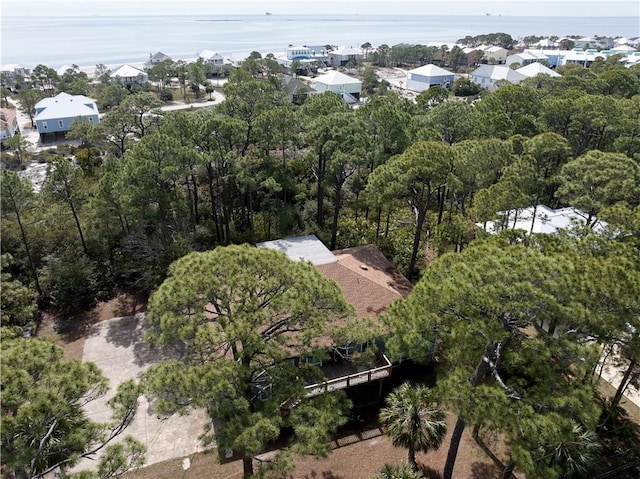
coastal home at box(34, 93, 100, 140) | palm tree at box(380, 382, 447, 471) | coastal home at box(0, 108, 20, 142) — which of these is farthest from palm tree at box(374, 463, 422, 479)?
coastal home at box(0, 108, 20, 142)

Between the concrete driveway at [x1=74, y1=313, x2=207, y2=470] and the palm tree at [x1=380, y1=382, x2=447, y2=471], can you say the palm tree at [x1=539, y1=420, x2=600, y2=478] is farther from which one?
the concrete driveway at [x1=74, y1=313, x2=207, y2=470]

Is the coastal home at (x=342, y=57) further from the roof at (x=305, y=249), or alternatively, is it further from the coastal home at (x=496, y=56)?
the roof at (x=305, y=249)

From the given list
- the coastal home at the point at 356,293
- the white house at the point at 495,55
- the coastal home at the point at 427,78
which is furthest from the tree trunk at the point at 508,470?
the white house at the point at 495,55

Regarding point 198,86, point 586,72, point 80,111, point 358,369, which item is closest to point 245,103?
point 358,369

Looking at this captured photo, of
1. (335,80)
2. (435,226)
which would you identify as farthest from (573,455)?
(335,80)

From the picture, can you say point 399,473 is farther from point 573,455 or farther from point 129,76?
point 129,76

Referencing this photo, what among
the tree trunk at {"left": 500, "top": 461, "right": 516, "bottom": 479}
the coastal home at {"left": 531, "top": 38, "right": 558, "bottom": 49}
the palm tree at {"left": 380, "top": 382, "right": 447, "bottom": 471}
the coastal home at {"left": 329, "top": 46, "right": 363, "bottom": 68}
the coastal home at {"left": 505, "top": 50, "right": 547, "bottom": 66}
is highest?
the coastal home at {"left": 531, "top": 38, "right": 558, "bottom": 49}
